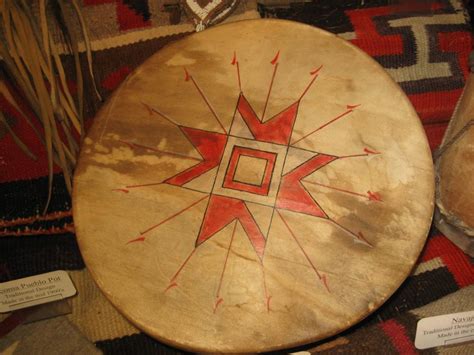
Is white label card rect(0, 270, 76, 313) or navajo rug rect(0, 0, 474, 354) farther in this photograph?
navajo rug rect(0, 0, 474, 354)

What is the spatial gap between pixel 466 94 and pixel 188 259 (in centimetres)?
101

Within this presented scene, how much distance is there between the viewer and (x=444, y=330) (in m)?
1.28

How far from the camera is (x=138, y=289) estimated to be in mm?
1133

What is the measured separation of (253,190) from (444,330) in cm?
67

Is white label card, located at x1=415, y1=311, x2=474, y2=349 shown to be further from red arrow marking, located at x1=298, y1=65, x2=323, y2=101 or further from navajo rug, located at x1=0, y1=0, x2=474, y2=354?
red arrow marking, located at x1=298, y1=65, x2=323, y2=101

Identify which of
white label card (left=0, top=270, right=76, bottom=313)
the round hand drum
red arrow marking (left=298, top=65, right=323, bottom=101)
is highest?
red arrow marking (left=298, top=65, right=323, bottom=101)

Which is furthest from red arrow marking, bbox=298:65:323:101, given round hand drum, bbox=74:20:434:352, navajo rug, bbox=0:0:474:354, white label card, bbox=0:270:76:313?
white label card, bbox=0:270:76:313

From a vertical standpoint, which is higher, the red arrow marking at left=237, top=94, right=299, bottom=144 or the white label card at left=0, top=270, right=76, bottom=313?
the red arrow marking at left=237, top=94, right=299, bottom=144

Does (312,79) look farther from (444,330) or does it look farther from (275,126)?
(444,330)

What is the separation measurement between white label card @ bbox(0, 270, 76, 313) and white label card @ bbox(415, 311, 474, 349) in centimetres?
104

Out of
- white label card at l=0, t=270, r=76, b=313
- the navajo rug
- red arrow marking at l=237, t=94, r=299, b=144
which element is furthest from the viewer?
the navajo rug

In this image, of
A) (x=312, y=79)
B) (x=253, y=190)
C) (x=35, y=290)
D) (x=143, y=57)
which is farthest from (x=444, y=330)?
(x=143, y=57)

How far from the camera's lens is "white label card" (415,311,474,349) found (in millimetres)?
1268

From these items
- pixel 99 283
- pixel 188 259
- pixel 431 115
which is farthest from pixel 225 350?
pixel 431 115
